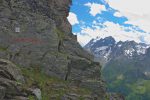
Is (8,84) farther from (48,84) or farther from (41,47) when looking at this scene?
(41,47)

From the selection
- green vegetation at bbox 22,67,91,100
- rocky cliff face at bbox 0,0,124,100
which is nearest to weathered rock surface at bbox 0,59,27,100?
green vegetation at bbox 22,67,91,100

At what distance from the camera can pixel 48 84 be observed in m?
62.0

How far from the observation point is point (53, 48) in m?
70.2

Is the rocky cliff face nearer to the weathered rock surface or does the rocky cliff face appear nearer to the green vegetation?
the green vegetation

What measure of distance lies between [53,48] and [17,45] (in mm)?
6768

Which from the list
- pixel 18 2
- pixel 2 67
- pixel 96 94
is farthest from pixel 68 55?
pixel 2 67

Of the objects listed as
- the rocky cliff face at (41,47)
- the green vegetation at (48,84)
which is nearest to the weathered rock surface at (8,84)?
the green vegetation at (48,84)

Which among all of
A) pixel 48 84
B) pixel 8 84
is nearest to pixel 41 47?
pixel 48 84

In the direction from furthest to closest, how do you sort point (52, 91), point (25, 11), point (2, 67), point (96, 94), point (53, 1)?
1. point (53, 1)
2. point (25, 11)
3. point (96, 94)
4. point (52, 91)
5. point (2, 67)

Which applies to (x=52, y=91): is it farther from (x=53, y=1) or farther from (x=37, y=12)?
(x=53, y=1)

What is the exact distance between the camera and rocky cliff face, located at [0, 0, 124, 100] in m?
67.7

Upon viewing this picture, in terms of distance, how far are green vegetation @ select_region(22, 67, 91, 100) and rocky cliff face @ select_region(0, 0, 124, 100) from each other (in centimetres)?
143

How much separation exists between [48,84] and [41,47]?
10250mm

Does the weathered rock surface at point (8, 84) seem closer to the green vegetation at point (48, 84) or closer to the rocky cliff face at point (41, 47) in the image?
the green vegetation at point (48, 84)
